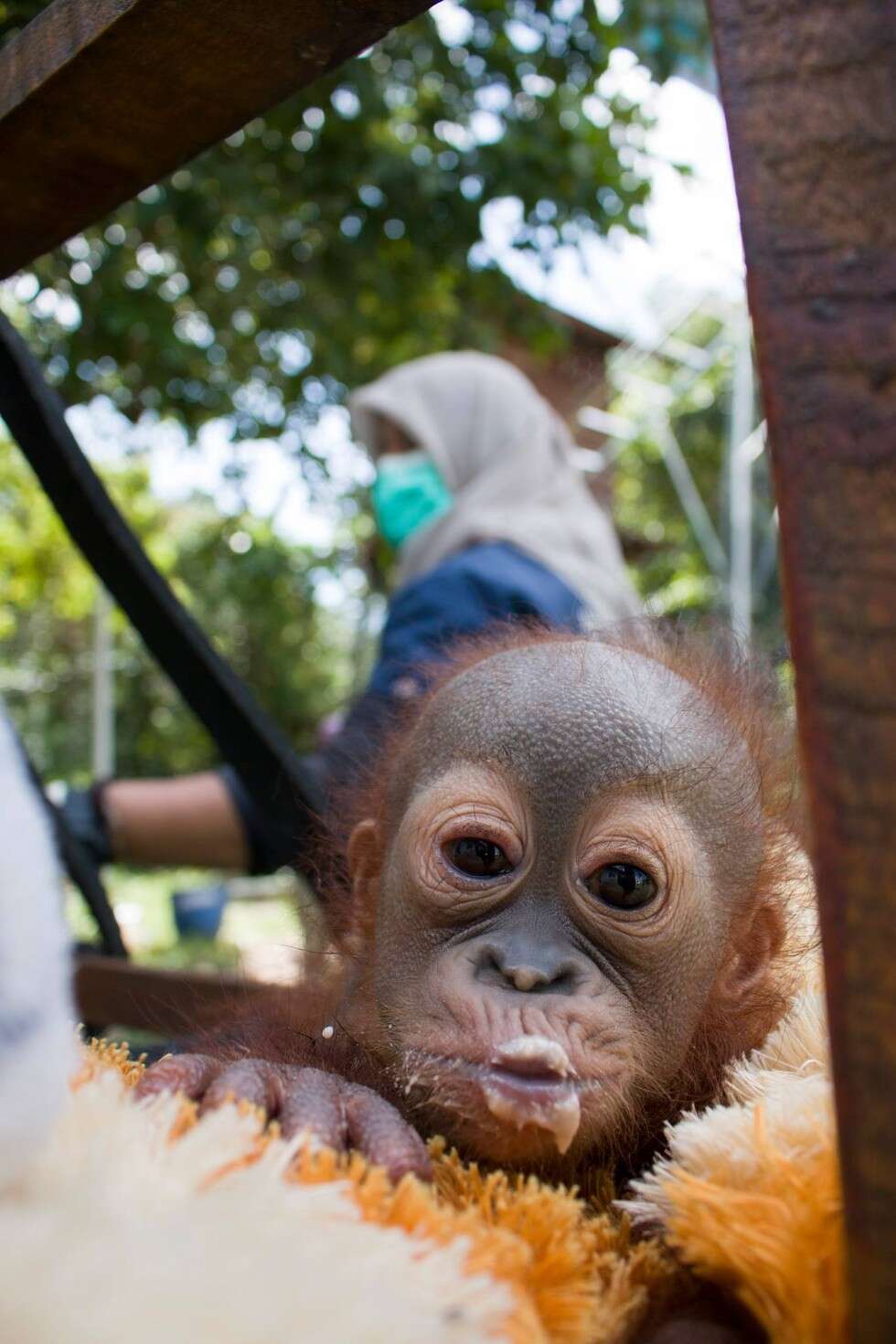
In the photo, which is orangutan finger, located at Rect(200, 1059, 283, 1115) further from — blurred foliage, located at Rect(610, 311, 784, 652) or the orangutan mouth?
blurred foliage, located at Rect(610, 311, 784, 652)

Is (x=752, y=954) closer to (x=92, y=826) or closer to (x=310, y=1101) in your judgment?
(x=310, y=1101)

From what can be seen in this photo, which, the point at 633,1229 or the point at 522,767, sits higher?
the point at 522,767

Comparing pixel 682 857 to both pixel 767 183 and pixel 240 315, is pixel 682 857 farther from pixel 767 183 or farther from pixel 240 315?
pixel 240 315

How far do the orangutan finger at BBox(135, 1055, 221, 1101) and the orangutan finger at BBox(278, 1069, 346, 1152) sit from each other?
59 millimetres

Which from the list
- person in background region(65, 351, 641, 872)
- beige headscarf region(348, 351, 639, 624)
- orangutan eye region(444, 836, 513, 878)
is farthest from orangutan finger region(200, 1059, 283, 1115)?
beige headscarf region(348, 351, 639, 624)

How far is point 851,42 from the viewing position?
0.60 metres

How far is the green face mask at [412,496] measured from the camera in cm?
357

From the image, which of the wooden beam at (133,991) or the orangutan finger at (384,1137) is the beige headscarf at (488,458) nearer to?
the wooden beam at (133,991)

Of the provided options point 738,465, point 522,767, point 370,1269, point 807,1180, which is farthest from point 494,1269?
point 738,465

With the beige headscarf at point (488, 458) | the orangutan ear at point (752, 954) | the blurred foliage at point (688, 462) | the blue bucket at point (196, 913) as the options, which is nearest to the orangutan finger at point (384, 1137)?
the orangutan ear at point (752, 954)

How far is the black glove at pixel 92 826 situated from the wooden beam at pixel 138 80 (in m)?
2.58

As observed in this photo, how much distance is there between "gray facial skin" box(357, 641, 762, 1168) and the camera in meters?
1.01

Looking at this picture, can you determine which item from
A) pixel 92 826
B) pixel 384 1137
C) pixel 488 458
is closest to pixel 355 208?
Result: pixel 488 458

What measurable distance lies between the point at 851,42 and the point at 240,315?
13.4 ft
